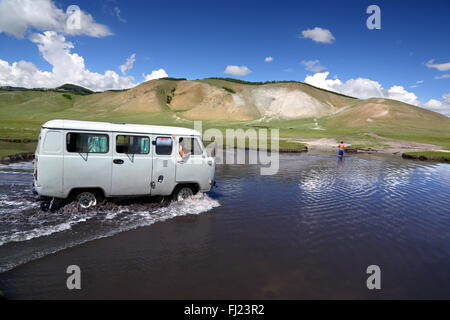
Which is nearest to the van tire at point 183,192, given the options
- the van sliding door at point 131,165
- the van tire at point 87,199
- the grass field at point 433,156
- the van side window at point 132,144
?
the van sliding door at point 131,165

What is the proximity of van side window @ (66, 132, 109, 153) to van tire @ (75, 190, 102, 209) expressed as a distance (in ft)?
4.83

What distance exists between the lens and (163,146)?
10.3 metres

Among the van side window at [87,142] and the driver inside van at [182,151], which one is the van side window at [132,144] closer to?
the van side window at [87,142]

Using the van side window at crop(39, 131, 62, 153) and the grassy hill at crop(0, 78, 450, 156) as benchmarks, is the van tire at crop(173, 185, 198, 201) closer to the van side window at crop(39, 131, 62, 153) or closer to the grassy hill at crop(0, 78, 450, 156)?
the van side window at crop(39, 131, 62, 153)

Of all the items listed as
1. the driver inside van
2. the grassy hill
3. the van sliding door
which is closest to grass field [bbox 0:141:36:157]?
the van sliding door

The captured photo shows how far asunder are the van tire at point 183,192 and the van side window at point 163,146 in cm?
155

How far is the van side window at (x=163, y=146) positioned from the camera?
33.4ft

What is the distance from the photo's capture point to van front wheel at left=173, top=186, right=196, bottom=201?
1097cm

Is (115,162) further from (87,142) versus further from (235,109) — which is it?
(235,109)

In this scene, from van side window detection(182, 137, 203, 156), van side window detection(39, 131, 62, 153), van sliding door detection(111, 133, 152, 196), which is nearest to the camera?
van side window detection(39, 131, 62, 153)

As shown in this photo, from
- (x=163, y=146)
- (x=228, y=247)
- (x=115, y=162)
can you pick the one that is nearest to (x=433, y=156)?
(x=163, y=146)

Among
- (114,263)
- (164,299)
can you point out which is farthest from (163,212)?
(164,299)

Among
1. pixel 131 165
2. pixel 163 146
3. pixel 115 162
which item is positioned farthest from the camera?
pixel 163 146

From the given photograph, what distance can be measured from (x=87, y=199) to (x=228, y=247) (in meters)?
5.29
